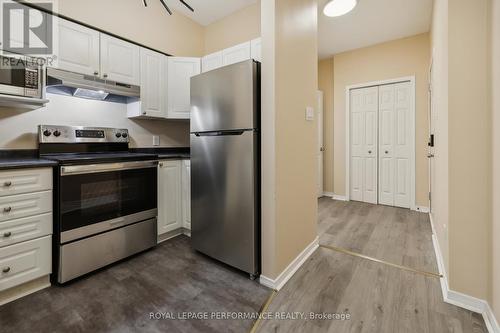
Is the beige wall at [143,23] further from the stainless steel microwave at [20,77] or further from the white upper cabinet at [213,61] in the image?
the stainless steel microwave at [20,77]

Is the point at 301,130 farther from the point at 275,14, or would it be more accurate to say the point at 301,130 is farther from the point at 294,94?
the point at 275,14

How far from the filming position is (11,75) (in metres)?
1.69

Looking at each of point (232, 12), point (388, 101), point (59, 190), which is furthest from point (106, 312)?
point (388, 101)

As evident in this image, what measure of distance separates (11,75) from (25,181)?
79 cm

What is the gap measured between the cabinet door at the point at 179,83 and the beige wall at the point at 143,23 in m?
0.36

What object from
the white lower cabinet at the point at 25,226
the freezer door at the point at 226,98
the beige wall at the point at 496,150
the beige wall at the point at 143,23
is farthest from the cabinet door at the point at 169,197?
the beige wall at the point at 496,150

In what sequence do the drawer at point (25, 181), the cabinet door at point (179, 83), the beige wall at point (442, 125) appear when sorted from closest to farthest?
the drawer at point (25, 181), the beige wall at point (442, 125), the cabinet door at point (179, 83)

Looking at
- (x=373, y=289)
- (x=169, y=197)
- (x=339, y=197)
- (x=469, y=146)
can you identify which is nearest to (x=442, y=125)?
(x=469, y=146)

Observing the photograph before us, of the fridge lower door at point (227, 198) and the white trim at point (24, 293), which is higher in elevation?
the fridge lower door at point (227, 198)

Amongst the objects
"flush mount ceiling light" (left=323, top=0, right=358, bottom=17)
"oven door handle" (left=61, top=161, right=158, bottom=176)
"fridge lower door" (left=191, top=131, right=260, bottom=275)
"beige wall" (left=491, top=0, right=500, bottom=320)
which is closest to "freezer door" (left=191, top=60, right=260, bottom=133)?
"fridge lower door" (left=191, top=131, right=260, bottom=275)

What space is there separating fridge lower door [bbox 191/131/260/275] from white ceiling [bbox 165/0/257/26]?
194 centimetres

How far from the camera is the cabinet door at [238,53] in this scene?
2404 mm

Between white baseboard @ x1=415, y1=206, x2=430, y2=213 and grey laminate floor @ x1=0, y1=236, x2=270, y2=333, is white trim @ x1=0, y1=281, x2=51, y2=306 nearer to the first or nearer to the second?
grey laminate floor @ x1=0, y1=236, x2=270, y2=333

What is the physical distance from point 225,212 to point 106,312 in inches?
39.8
